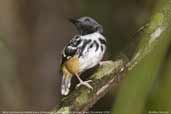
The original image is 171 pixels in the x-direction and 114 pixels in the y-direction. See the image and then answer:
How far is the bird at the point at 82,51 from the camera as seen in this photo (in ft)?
1.77

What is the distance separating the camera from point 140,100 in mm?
205

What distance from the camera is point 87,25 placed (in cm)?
56

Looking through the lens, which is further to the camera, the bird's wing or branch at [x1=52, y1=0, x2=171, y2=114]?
the bird's wing

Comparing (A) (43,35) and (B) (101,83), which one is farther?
(A) (43,35)

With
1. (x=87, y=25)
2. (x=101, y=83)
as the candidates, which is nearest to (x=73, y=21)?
(x=87, y=25)

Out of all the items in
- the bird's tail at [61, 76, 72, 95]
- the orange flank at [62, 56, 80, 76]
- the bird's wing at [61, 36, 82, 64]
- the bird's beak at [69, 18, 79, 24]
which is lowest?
the bird's tail at [61, 76, 72, 95]

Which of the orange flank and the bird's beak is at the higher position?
the bird's beak

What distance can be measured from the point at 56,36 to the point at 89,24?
9 cm

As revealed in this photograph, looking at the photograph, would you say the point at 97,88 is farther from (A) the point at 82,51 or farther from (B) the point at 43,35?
(B) the point at 43,35

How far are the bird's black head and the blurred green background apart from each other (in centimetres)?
1

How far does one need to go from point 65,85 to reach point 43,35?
0.36ft

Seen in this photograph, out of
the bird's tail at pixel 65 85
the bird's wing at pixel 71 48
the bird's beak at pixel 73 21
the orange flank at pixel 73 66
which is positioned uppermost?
the bird's beak at pixel 73 21

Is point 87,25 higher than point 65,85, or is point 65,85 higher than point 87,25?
point 87,25

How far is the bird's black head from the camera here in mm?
553
